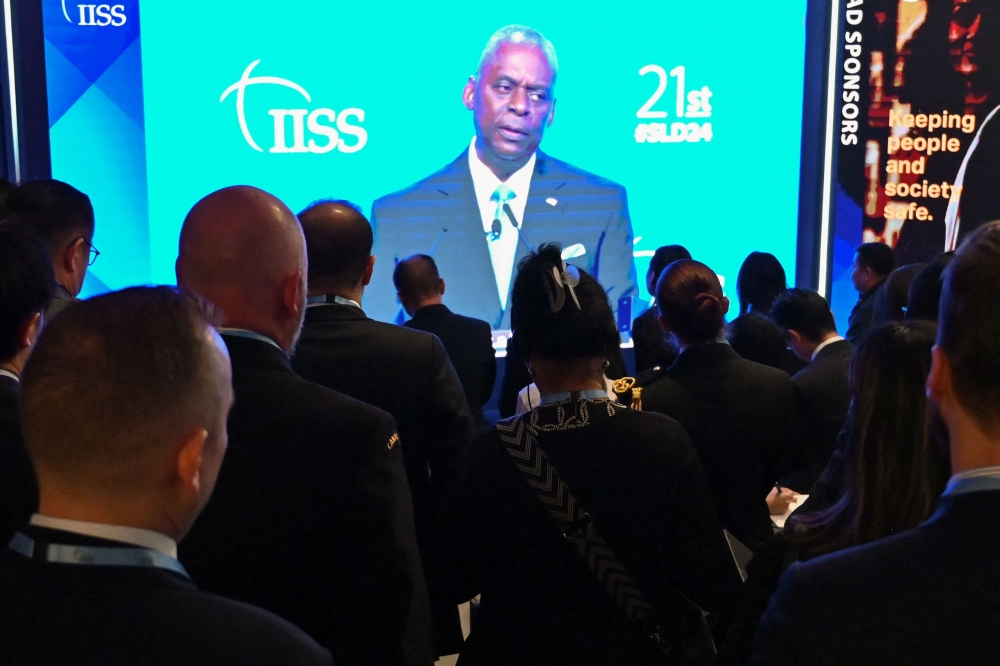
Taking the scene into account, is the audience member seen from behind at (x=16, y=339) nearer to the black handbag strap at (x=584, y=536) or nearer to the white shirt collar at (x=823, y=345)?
the black handbag strap at (x=584, y=536)

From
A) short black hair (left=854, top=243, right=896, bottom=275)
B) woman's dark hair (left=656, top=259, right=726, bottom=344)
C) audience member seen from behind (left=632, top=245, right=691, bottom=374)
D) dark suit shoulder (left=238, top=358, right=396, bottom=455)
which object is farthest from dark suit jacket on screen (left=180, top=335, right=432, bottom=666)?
short black hair (left=854, top=243, right=896, bottom=275)

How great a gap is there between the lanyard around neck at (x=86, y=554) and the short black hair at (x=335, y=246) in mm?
1331

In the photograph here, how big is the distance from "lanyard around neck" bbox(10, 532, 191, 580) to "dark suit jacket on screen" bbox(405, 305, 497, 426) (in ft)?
8.66

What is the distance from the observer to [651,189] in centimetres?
565

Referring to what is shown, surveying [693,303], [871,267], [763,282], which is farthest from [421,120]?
[693,303]

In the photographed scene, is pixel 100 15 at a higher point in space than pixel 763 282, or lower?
higher

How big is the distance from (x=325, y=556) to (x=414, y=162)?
4.24m

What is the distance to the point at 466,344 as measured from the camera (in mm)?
3520

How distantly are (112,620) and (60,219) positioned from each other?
6.60 feet

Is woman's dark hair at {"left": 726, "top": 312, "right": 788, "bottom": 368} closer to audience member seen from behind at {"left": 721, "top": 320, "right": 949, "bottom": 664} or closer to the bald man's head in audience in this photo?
audience member seen from behind at {"left": 721, "top": 320, "right": 949, "bottom": 664}

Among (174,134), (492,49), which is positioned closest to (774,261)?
(492,49)

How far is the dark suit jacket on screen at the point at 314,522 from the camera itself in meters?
1.34

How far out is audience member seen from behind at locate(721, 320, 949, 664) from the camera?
1.36 metres

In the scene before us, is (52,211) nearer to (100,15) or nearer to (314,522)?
(314,522)
